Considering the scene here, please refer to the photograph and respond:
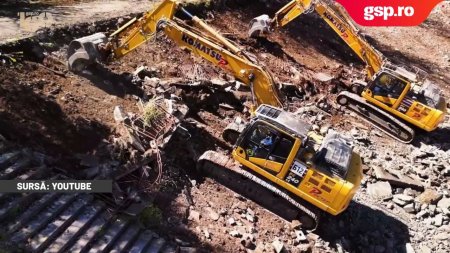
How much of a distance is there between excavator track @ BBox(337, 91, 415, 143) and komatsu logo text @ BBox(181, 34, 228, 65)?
7.39 meters

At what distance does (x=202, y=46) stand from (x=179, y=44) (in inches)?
28.2

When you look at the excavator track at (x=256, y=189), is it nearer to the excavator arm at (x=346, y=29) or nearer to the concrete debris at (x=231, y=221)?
the concrete debris at (x=231, y=221)

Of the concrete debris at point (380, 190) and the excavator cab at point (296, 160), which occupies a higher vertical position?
the excavator cab at point (296, 160)

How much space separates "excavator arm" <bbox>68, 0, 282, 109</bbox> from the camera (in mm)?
12406

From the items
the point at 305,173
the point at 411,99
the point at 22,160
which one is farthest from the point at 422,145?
the point at 22,160

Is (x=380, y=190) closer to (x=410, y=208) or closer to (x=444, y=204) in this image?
(x=410, y=208)

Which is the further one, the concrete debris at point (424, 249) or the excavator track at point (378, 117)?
the excavator track at point (378, 117)

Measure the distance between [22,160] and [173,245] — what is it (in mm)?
3499

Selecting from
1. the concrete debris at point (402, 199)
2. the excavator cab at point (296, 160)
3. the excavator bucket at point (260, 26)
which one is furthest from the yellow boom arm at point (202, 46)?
the excavator bucket at point (260, 26)

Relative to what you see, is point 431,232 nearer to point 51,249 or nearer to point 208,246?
point 208,246

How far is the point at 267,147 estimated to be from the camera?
11625 millimetres

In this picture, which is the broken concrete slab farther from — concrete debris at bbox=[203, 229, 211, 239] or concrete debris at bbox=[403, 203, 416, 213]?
concrete debris at bbox=[203, 229, 211, 239]

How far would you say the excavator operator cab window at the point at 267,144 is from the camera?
11398mm
